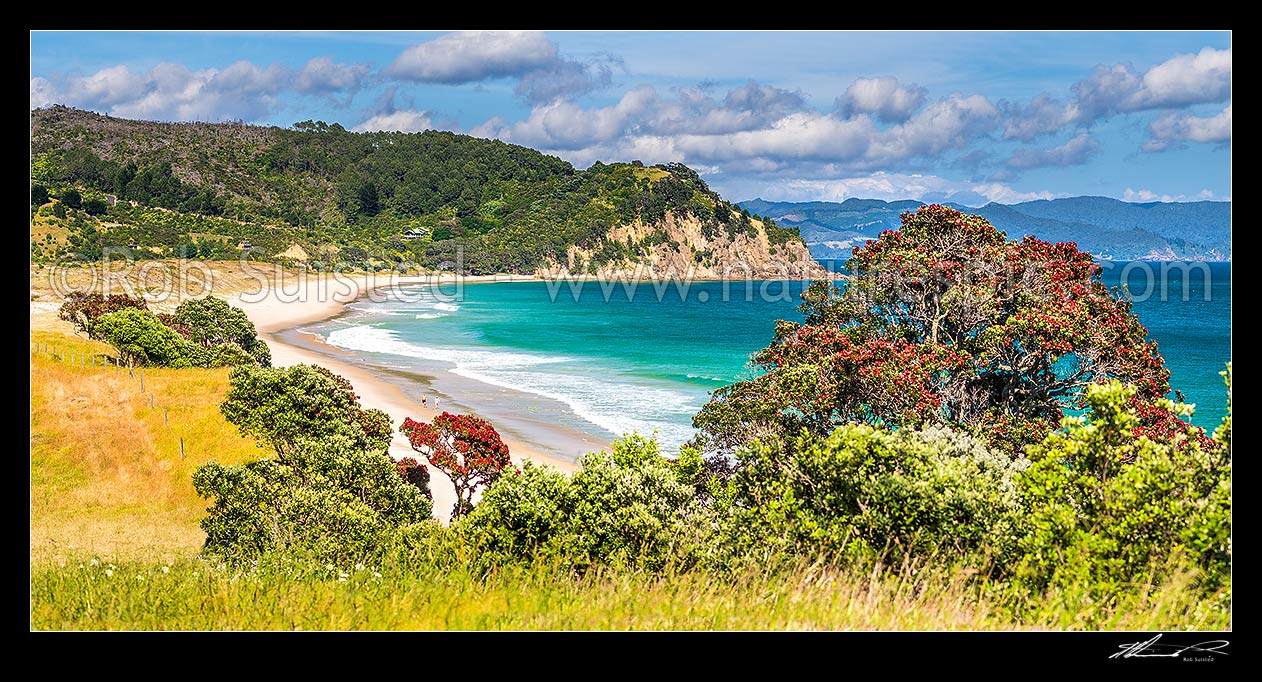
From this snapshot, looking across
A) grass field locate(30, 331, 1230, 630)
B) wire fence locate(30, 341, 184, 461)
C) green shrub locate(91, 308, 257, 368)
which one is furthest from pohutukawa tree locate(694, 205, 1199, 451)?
green shrub locate(91, 308, 257, 368)

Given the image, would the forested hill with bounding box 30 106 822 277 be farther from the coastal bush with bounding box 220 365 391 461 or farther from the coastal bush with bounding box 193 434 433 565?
the coastal bush with bounding box 193 434 433 565

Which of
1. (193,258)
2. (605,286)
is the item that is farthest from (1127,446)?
(605,286)

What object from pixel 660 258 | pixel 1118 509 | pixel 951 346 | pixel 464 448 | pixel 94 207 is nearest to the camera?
pixel 1118 509

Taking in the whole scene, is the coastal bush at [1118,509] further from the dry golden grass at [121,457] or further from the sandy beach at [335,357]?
the dry golden grass at [121,457]

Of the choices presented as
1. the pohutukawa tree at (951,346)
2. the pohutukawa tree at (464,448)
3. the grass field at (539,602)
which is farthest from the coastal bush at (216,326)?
the grass field at (539,602)

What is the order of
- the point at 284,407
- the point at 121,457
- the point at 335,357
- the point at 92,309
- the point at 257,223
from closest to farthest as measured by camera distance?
1. the point at 284,407
2. the point at 121,457
3. the point at 92,309
4. the point at 335,357
5. the point at 257,223

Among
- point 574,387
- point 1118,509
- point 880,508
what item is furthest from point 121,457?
point 574,387
